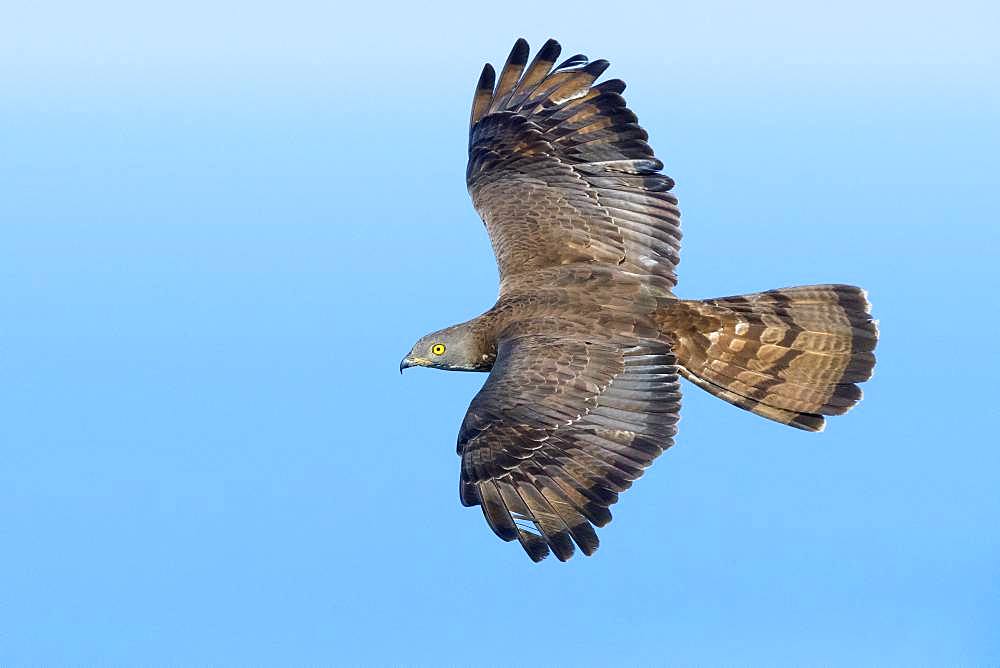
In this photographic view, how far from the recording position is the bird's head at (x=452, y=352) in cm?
1236

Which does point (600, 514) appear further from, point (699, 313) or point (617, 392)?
Result: point (699, 313)

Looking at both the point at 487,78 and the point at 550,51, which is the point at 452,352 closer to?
the point at 487,78

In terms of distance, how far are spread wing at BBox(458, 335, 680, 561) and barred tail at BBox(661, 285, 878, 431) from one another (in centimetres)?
53

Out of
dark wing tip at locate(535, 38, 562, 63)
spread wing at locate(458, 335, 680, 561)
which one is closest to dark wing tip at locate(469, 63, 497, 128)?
dark wing tip at locate(535, 38, 562, 63)

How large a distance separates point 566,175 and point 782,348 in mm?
2692

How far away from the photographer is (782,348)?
39.1 feet

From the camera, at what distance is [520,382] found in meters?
11.1

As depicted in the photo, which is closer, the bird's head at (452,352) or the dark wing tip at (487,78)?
the bird's head at (452,352)

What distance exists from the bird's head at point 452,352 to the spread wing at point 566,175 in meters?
0.85

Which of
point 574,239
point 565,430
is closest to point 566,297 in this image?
point 574,239

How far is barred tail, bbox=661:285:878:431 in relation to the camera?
11766 millimetres

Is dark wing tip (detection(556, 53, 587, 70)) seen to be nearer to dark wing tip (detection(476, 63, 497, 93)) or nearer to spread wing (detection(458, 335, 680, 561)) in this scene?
dark wing tip (detection(476, 63, 497, 93))

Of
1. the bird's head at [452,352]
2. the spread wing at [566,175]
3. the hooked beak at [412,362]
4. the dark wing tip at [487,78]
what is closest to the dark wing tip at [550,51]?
the spread wing at [566,175]

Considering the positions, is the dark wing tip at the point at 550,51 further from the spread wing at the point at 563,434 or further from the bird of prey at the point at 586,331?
the spread wing at the point at 563,434
